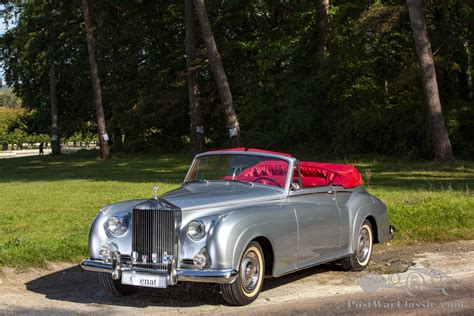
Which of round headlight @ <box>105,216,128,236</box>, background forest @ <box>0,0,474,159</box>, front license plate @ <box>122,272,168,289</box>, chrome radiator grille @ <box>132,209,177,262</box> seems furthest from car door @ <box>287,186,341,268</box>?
background forest @ <box>0,0,474,159</box>

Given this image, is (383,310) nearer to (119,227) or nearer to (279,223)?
(279,223)

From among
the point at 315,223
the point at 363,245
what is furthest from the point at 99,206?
the point at 315,223

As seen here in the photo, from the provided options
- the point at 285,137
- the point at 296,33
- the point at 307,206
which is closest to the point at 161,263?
the point at 307,206

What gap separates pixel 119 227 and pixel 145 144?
40453 millimetres

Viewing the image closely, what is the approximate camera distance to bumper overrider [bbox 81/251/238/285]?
21.1 feet

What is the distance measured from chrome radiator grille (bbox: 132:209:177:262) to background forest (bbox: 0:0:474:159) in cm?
2300

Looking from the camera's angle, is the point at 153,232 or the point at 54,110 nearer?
the point at 153,232

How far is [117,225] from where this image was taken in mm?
7086

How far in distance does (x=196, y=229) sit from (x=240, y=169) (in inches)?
72.7

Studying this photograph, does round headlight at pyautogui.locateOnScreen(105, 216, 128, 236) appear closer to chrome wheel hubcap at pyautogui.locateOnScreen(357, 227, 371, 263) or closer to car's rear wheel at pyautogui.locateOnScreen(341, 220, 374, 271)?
car's rear wheel at pyautogui.locateOnScreen(341, 220, 374, 271)

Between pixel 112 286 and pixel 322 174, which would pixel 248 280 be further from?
pixel 322 174

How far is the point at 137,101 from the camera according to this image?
48750 millimetres

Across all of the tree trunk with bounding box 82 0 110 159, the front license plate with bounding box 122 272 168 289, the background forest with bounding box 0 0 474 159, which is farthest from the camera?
the tree trunk with bounding box 82 0 110 159

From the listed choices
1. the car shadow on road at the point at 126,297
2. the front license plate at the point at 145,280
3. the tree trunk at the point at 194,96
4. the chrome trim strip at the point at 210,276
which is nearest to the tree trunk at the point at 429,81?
the tree trunk at the point at 194,96
